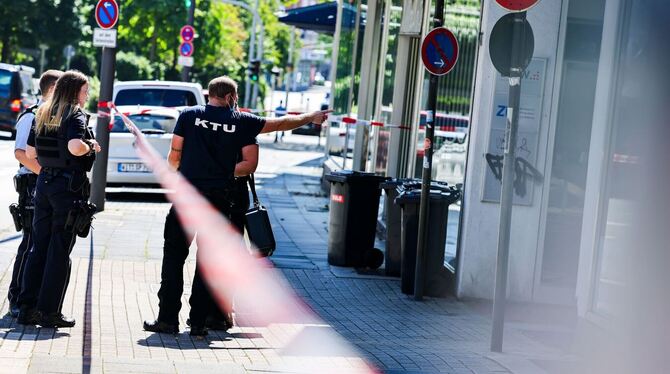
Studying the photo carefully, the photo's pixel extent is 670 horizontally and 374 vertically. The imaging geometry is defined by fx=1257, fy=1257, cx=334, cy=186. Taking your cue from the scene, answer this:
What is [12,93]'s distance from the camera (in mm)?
31391

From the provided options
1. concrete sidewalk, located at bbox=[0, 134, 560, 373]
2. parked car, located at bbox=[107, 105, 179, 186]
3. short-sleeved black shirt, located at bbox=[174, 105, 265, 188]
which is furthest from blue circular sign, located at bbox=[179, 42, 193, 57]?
short-sleeved black shirt, located at bbox=[174, 105, 265, 188]

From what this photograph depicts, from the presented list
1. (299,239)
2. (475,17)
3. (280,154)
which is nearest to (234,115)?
(475,17)

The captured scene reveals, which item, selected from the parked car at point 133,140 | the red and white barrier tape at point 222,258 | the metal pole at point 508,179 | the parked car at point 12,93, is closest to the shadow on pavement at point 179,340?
the red and white barrier tape at point 222,258

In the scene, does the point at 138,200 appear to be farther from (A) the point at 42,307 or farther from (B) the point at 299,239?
(A) the point at 42,307

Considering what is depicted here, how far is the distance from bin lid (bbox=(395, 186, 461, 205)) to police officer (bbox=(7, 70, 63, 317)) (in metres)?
3.93

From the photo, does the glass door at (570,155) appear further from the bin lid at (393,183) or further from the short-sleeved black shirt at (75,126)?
the short-sleeved black shirt at (75,126)

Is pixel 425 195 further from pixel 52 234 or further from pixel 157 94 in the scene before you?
pixel 157 94

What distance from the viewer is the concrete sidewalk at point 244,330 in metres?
7.88

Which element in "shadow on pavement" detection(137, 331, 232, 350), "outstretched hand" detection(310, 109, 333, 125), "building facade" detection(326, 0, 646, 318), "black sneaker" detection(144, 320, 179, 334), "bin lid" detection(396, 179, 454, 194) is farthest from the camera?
"bin lid" detection(396, 179, 454, 194)

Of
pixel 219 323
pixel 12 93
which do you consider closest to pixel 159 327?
pixel 219 323

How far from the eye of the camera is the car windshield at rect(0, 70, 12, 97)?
3119 cm

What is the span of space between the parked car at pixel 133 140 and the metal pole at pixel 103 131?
240 cm

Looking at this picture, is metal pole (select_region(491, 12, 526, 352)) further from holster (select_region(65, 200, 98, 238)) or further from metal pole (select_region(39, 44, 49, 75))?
metal pole (select_region(39, 44, 49, 75))

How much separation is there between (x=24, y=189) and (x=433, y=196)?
418 centimetres
